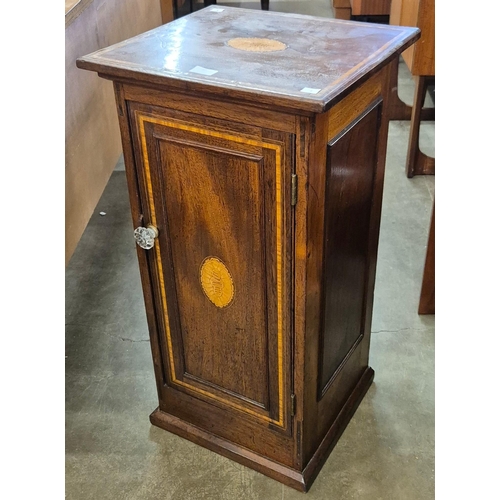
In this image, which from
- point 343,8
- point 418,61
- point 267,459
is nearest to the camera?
point 267,459

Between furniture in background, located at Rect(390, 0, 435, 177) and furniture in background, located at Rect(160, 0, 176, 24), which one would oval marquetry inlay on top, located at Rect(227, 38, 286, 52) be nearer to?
furniture in background, located at Rect(390, 0, 435, 177)

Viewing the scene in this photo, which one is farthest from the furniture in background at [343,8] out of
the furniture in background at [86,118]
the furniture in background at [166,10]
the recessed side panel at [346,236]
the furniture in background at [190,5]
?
the recessed side panel at [346,236]

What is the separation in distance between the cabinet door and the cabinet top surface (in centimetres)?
9

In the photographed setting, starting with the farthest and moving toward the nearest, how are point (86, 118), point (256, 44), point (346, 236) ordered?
point (86, 118) < point (346, 236) < point (256, 44)

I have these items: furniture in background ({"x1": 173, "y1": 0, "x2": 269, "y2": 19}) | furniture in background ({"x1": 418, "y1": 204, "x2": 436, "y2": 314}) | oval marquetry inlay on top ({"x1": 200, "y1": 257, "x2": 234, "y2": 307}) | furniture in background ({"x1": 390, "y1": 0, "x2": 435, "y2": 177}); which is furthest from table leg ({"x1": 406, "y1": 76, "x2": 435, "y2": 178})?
furniture in background ({"x1": 173, "y1": 0, "x2": 269, "y2": 19})

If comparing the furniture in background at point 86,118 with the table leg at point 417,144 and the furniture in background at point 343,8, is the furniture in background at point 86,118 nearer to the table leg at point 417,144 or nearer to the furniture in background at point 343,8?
the table leg at point 417,144

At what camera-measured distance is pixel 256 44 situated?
136 centimetres

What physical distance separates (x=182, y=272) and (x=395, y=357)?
0.92 m

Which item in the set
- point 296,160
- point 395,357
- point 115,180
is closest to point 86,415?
point 395,357

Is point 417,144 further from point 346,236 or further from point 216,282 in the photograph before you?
point 216,282

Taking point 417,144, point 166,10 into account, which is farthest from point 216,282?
point 166,10

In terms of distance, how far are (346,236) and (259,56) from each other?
47 cm

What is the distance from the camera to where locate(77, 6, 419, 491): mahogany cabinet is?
1.19 m

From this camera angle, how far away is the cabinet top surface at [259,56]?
1.12 metres
